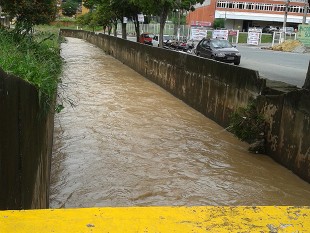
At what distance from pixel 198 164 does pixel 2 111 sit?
18.7 feet

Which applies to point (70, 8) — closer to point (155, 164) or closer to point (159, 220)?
point (155, 164)

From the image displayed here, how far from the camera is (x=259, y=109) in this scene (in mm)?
8883

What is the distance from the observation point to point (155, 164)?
7715mm

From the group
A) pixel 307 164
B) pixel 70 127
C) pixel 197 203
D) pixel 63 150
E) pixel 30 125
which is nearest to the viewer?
pixel 30 125

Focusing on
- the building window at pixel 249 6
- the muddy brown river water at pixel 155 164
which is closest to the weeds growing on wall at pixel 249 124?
the muddy brown river water at pixel 155 164

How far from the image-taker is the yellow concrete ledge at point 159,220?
5.79 feet

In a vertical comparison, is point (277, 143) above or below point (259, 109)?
below

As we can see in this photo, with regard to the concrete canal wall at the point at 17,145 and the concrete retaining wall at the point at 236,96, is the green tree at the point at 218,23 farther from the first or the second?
the concrete canal wall at the point at 17,145

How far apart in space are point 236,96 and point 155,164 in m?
3.52

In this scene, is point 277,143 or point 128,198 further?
point 277,143

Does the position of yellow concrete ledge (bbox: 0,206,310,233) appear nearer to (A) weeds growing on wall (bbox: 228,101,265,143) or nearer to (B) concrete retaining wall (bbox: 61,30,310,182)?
(B) concrete retaining wall (bbox: 61,30,310,182)

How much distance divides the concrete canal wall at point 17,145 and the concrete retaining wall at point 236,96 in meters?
5.07

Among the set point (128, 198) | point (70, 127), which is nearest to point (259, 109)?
point (128, 198)

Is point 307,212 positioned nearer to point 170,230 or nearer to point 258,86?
point 170,230
